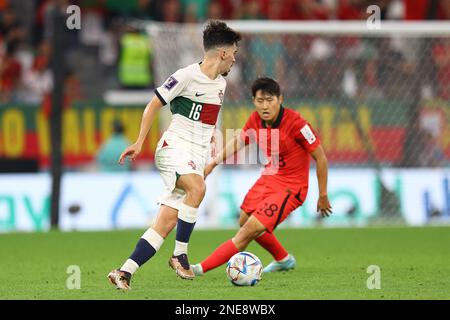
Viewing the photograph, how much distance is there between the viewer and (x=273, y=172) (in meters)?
9.75

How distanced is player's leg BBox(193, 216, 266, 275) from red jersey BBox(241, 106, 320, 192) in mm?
602

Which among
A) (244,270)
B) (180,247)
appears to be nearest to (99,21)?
(180,247)

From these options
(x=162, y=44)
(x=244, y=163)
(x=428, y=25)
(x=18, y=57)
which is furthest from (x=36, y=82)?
(x=428, y=25)

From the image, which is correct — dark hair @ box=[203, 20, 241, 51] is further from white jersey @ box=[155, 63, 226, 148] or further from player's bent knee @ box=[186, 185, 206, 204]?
player's bent knee @ box=[186, 185, 206, 204]

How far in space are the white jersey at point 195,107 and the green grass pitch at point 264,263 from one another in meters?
1.19

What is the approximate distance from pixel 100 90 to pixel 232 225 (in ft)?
17.0

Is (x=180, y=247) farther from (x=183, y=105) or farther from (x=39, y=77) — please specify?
(x=39, y=77)

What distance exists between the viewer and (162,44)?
16.3 meters

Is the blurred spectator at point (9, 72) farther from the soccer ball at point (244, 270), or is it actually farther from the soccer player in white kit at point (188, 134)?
the soccer ball at point (244, 270)

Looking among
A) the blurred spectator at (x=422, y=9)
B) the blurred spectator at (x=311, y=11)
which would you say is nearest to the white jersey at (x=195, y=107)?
the blurred spectator at (x=311, y=11)

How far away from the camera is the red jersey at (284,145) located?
952cm

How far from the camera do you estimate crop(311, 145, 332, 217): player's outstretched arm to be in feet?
30.3

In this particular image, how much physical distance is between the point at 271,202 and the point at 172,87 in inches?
59.8

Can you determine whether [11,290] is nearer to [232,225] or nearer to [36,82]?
[232,225]
